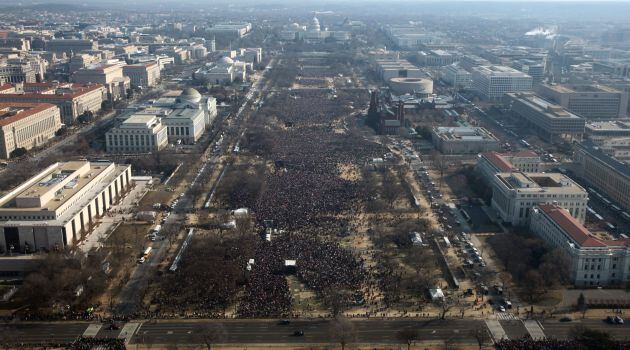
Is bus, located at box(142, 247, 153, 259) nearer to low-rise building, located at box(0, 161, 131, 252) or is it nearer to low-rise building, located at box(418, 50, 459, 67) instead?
low-rise building, located at box(0, 161, 131, 252)

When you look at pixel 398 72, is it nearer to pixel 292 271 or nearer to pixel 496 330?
pixel 292 271

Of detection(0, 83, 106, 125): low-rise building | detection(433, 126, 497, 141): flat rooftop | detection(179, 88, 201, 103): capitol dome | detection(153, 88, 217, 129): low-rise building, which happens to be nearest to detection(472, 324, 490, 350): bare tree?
detection(433, 126, 497, 141): flat rooftop

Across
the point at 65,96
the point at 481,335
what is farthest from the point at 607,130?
the point at 65,96

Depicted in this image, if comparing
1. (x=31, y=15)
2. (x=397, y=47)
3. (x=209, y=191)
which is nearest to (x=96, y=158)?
(x=209, y=191)

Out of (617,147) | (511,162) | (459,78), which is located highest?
(459,78)

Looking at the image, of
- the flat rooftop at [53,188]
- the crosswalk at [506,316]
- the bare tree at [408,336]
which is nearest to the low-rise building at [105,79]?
the flat rooftop at [53,188]

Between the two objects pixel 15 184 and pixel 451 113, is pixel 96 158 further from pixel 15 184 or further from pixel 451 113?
pixel 451 113
